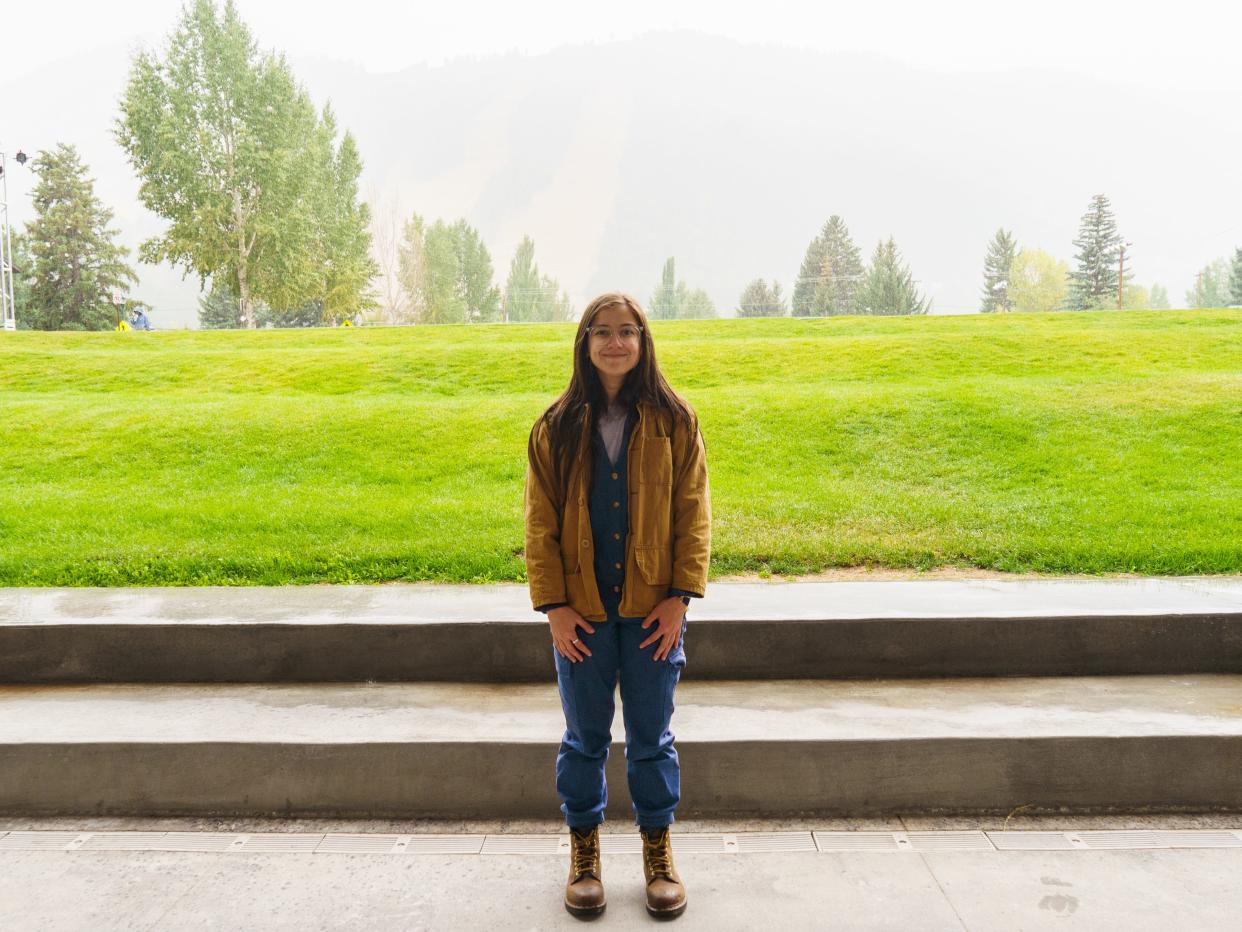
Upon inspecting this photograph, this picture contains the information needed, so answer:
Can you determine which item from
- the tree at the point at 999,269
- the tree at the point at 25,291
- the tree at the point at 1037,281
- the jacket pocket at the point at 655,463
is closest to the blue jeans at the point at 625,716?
the jacket pocket at the point at 655,463

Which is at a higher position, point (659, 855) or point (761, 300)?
point (761, 300)

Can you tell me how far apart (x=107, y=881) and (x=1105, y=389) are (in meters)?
10.3

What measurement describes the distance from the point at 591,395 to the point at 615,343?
0.19m

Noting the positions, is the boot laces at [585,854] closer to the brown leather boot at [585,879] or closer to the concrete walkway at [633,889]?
the brown leather boot at [585,879]

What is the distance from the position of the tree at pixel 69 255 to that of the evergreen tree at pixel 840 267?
58976mm

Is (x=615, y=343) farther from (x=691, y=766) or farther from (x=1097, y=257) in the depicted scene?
(x=1097, y=257)

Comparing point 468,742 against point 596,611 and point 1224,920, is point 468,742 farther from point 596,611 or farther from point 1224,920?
point 1224,920

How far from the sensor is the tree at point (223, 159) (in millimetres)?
34281

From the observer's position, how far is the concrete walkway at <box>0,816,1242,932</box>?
2.57 metres

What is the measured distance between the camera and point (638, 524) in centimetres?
254

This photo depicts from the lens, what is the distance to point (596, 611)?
2.55 meters

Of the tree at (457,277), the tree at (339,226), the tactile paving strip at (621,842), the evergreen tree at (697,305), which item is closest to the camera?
the tactile paving strip at (621,842)

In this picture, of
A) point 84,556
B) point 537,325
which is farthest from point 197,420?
point 537,325

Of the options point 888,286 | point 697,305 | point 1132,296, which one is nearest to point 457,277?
point 888,286
